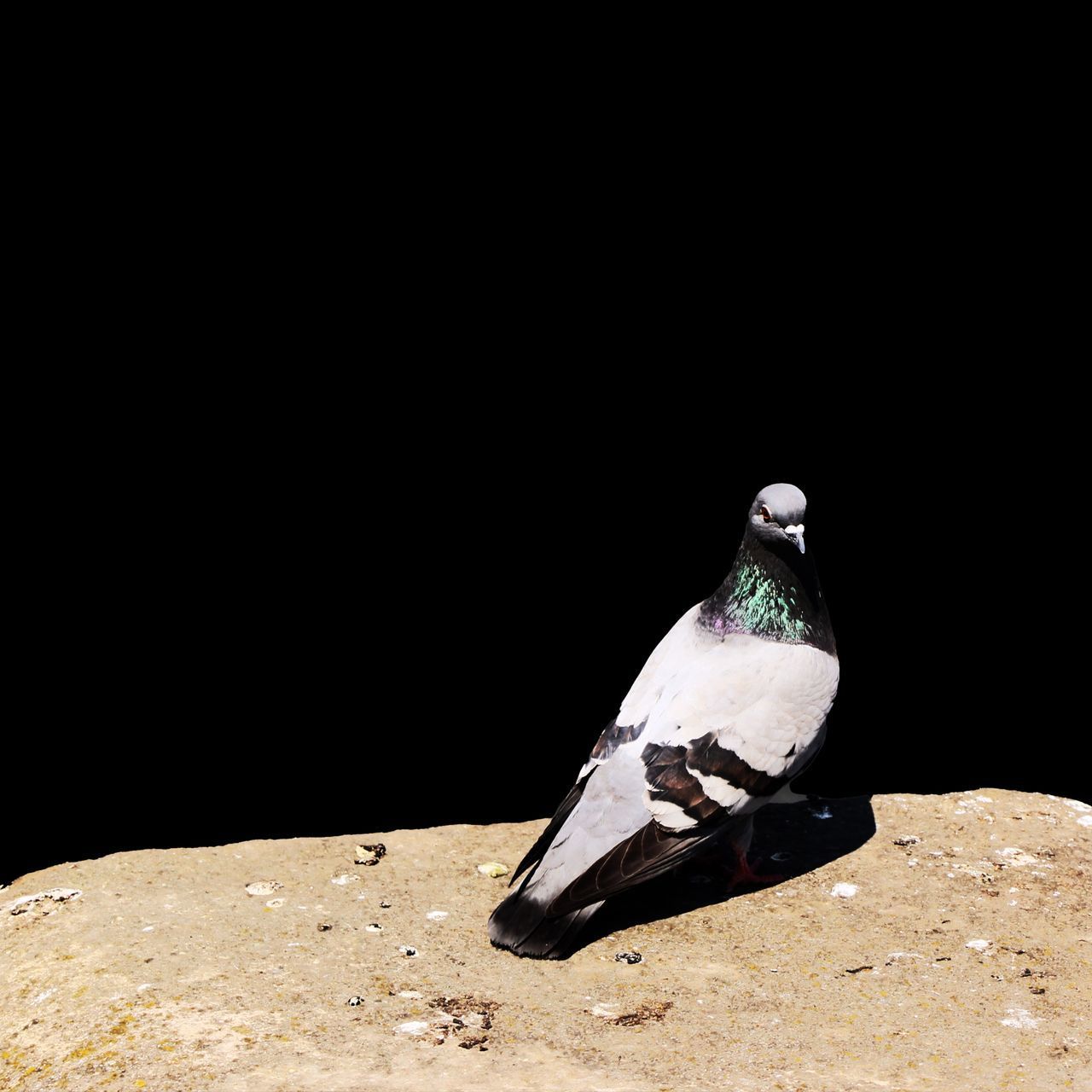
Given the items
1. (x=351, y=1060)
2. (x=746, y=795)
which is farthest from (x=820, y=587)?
(x=351, y=1060)

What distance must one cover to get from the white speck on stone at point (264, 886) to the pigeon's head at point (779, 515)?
1.91 metres

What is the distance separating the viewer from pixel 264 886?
4.81 meters

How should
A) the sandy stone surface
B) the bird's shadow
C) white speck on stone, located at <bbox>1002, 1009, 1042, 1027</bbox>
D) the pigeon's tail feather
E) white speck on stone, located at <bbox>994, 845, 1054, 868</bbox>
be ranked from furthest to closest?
white speck on stone, located at <bbox>994, 845, 1054, 868</bbox>, the bird's shadow, the pigeon's tail feather, white speck on stone, located at <bbox>1002, 1009, 1042, 1027</bbox>, the sandy stone surface

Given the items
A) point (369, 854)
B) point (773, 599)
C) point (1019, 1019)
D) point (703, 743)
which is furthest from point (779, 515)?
point (369, 854)

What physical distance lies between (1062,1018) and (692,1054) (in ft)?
3.42

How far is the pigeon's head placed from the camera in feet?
15.2

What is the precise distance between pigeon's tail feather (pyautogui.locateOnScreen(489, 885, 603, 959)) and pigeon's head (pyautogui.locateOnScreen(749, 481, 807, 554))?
4.14ft

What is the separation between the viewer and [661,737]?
14.9 ft

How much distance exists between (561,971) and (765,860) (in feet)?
3.48

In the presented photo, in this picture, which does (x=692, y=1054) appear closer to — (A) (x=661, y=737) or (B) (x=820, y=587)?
(A) (x=661, y=737)

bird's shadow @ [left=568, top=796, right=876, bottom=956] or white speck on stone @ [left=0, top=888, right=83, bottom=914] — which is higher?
bird's shadow @ [left=568, top=796, right=876, bottom=956]

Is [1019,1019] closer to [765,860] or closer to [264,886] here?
[765,860]

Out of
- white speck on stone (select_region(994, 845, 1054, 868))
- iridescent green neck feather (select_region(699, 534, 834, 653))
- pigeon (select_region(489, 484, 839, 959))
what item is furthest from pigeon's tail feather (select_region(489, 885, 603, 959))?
white speck on stone (select_region(994, 845, 1054, 868))

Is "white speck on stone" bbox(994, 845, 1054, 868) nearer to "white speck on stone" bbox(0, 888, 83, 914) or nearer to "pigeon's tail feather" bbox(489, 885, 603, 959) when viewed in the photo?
A: "pigeon's tail feather" bbox(489, 885, 603, 959)
